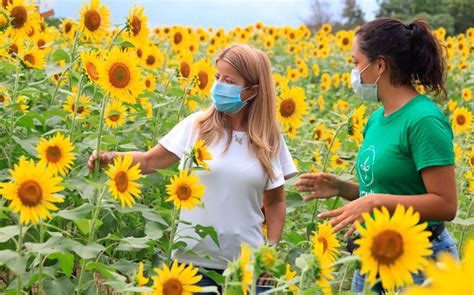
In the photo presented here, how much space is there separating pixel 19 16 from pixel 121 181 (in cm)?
192

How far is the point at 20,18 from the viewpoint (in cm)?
399

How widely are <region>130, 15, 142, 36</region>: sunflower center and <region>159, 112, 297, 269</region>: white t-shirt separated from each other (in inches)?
35.2

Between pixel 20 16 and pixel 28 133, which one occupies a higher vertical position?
pixel 20 16

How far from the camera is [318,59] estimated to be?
13.3 m

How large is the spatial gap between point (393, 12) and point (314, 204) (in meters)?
28.7

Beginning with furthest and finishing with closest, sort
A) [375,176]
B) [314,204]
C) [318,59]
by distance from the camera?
[318,59] → [314,204] → [375,176]

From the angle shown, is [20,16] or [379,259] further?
[20,16]

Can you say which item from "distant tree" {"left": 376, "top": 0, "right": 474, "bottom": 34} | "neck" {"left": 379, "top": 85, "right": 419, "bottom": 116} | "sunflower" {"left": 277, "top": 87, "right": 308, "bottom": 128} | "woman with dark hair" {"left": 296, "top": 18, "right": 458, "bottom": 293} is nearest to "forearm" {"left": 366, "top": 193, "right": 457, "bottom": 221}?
"woman with dark hair" {"left": 296, "top": 18, "right": 458, "bottom": 293}

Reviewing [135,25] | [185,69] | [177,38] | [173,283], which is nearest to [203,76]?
[185,69]

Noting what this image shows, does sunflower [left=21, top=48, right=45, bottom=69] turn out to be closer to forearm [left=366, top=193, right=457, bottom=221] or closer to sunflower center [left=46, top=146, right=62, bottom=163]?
sunflower center [left=46, top=146, right=62, bottom=163]

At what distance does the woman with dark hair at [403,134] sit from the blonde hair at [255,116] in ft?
0.82

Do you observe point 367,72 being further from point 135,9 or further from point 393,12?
point 393,12

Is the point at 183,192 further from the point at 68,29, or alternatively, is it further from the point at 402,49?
the point at 68,29

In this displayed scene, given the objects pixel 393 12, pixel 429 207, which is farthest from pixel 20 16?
pixel 393 12
